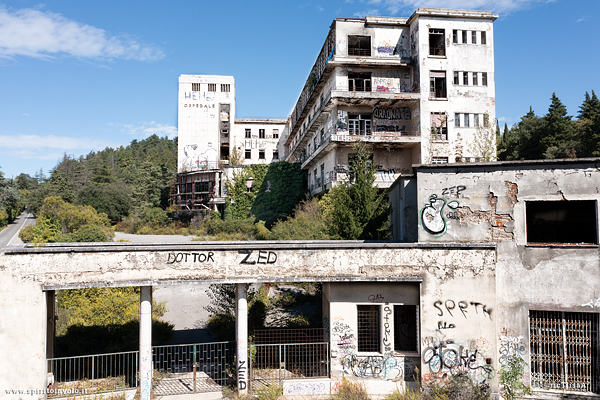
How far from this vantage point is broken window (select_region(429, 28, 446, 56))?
29.9 meters

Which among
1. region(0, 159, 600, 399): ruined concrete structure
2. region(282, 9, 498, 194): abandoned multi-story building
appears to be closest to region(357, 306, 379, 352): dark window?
region(0, 159, 600, 399): ruined concrete structure

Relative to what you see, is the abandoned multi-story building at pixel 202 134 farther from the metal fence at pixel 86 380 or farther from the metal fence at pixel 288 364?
the metal fence at pixel 288 364

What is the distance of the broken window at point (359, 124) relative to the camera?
30.2 m

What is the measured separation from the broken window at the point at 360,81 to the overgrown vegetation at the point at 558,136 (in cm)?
2181

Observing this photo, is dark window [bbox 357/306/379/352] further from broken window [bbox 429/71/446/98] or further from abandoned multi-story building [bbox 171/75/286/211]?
abandoned multi-story building [bbox 171/75/286/211]

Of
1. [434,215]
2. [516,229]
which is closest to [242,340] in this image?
[434,215]

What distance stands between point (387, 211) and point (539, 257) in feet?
30.2

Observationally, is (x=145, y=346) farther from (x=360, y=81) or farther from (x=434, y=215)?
(x=360, y=81)

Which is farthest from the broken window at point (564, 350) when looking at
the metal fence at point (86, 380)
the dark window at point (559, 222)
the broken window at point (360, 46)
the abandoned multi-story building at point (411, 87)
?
the broken window at point (360, 46)

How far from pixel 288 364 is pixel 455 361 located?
551cm

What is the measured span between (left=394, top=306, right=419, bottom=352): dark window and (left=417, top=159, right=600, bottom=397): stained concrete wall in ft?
5.98

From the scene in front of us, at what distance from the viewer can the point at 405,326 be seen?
12.3 meters

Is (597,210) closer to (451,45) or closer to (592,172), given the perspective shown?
(592,172)

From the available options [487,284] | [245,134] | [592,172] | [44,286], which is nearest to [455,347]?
[487,284]
